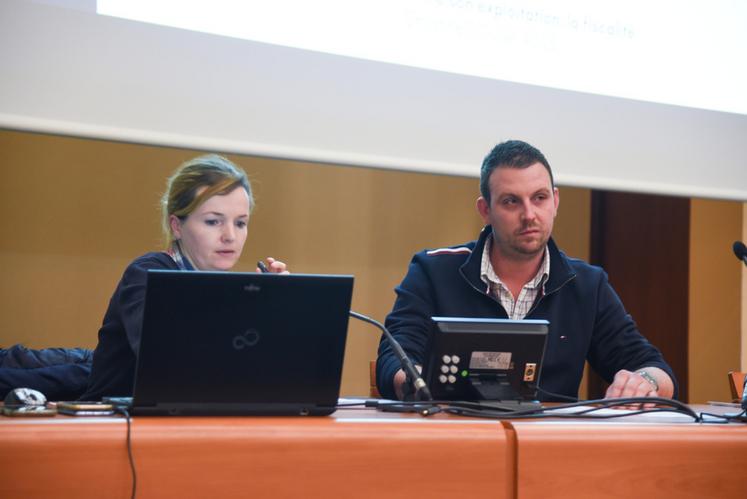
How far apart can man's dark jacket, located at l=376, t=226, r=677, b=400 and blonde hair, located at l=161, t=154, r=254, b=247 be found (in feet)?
1.65

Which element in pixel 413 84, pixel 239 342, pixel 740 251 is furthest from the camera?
pixel 413 84

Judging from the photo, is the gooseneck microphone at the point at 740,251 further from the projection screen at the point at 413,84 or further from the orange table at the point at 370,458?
the projection screen at the point at 413,84

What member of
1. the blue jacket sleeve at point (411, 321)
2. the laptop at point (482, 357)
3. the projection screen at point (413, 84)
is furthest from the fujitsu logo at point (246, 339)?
the projection screen at point (413, 84)

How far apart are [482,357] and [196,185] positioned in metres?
0.85

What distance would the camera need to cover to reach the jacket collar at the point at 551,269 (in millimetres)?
1986

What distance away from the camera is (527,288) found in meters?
2.01

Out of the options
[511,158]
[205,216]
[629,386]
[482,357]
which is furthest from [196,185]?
[629,386]

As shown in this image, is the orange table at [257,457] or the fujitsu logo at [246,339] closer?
the orange table at [257,457]

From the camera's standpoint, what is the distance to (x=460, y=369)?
1263 mm

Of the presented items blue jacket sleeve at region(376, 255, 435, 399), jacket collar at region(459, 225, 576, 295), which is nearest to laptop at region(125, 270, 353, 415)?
blue jacket sleeve at region(376, 255, 435, 399)

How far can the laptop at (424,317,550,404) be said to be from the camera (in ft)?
4.06

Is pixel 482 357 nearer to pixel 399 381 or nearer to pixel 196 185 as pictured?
pixel 399 381

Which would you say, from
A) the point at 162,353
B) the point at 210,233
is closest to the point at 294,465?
the point at 162,353

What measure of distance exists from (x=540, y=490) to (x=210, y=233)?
104 centimetres
